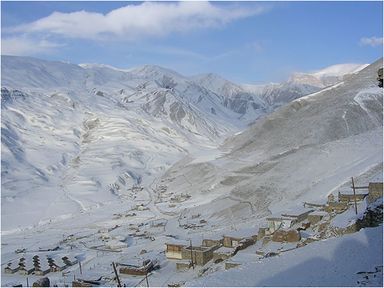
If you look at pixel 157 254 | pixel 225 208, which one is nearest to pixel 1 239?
pixel 225 208

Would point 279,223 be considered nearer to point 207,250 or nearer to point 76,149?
point 207,250

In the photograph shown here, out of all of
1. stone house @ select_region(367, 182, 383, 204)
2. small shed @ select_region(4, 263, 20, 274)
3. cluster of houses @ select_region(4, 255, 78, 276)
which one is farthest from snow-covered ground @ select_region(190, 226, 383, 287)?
small shed @ select_region(4, 263, 20, 274)

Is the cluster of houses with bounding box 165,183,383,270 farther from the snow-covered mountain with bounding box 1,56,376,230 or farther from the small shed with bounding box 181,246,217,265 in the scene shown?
the snow-covered mountain with bounding box 1,56,376,230

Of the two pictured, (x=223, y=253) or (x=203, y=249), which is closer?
(x=223, y=253)

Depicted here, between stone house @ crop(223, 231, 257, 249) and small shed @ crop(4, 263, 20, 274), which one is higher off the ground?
stone house @ crop(223, 231, 257, 249)

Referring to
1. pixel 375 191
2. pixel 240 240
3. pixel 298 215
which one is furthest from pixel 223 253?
pixel 375 191

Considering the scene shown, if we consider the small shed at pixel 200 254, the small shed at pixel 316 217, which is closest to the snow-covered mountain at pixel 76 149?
the small shed at pixel 200 254
